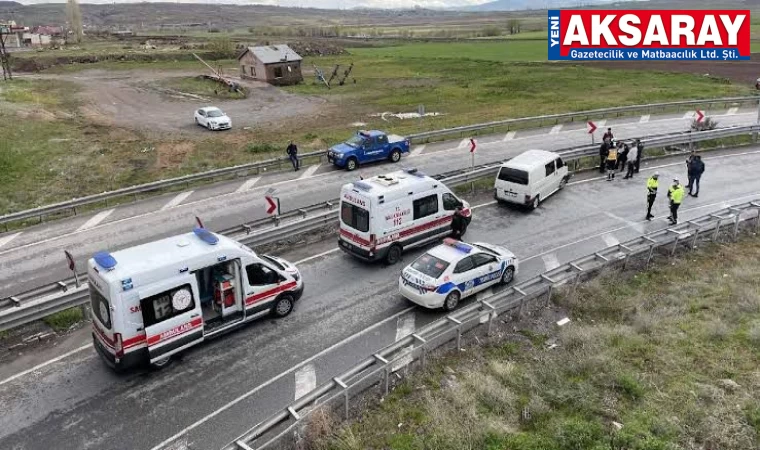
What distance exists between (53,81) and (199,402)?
6279 cm

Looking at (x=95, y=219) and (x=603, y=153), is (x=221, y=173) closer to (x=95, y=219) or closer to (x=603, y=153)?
(x=95, y=219)

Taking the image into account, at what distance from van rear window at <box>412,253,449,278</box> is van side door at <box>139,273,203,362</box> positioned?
5339 mm

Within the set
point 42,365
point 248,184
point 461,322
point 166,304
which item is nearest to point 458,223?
point 461,322

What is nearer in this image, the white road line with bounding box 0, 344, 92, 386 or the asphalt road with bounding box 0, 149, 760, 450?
the asphalt road with bounding box 0, 149, 760, 450

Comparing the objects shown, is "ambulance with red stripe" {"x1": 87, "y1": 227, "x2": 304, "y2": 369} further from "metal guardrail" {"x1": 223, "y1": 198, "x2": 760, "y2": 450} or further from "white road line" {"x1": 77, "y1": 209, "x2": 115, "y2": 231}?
"white road line" {"x1": 77, "y1": 209, "x2": 115, "y2": 231}

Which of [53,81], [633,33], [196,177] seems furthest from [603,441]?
[633,33]

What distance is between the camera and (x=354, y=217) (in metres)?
16.0

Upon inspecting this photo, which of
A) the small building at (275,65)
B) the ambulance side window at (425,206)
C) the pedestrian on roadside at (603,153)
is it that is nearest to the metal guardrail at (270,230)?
the pedestrian on roadside at (603,153)

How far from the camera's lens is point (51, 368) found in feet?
38.1

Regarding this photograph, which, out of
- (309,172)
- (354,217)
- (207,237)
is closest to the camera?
(207,237)

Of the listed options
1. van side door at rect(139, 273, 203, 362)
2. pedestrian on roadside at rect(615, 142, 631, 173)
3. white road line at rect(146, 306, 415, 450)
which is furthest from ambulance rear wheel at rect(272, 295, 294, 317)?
pedestrian on roadside at rect(615, 142, 631, 173)

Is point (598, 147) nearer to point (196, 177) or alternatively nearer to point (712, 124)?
point (712, 124)

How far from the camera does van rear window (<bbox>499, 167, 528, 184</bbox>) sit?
788 inches

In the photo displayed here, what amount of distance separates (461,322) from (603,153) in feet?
52.1
